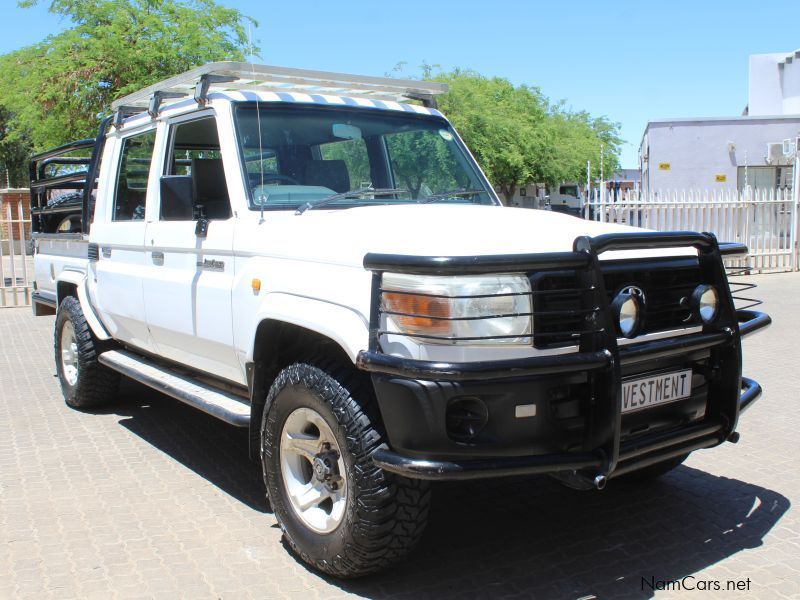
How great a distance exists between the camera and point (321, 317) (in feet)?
10.8

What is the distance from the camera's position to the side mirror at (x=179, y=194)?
4.15 m

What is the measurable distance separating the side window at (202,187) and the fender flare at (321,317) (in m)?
0.83

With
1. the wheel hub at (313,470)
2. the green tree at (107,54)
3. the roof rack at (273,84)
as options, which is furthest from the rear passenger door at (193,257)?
the green tree at (107,54)

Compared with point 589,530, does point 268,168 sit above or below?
above

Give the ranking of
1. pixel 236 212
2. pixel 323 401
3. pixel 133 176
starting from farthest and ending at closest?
pixel 133 176 < pixel 236 212 < pixel 323 401

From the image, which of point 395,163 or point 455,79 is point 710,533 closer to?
point 395,163

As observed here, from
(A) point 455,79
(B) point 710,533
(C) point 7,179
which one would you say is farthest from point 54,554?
(C) point 7,179

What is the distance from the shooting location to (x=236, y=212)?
4074mm

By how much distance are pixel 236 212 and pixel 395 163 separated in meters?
1.20

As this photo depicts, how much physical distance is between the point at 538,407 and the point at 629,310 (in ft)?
1.95

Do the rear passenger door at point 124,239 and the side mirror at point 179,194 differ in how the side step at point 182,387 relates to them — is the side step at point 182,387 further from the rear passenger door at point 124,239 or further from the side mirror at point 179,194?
the side mirror at point 179,194

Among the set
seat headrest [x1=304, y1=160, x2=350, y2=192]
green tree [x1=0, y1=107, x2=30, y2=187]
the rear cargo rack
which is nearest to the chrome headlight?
seat headrest [x1=304, y1=160, x2=350, y2=192]

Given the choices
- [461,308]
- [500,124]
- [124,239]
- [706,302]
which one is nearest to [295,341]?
[461,308]

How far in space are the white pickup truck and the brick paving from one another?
32cm
